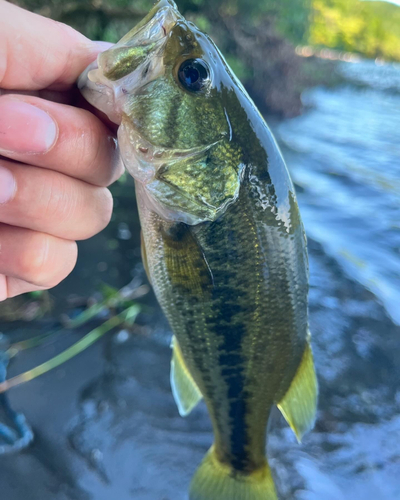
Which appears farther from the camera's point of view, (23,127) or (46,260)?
(46,260)

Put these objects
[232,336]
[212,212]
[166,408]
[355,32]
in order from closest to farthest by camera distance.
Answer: [212,212], [232,336], [166,408], [355,32]

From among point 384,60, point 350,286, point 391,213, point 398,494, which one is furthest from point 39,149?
point 384,60

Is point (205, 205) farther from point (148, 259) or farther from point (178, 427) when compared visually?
point (178, 427)

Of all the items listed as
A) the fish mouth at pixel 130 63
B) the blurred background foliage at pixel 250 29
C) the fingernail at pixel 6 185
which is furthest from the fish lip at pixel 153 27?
the blurred background foliage at pixel 250 29

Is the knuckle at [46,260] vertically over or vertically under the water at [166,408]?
over

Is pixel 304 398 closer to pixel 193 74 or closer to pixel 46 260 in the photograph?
pixel 46 260

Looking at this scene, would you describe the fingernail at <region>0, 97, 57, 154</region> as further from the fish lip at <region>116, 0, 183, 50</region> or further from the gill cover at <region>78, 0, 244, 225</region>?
the fish lip at <region>116, 0, 183, 50</region>

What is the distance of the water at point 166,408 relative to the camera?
286cm

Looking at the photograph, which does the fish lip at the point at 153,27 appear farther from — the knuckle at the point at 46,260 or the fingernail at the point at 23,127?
the knuckle at the point at 46,260

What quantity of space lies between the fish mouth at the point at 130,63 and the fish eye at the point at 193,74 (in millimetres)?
84

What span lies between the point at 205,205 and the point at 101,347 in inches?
110

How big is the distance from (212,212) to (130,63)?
0.61 m

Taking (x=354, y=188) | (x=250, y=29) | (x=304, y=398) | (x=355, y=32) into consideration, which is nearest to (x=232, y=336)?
A: (x=304, y=398)

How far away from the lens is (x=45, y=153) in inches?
53.4
